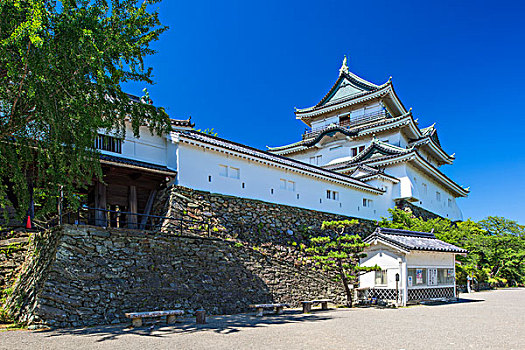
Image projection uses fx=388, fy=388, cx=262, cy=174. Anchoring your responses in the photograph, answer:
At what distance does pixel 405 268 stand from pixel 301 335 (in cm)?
968

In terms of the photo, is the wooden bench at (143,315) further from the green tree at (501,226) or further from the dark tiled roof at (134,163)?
the green tree at (501,226)

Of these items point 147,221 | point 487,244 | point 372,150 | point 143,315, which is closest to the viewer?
point 143,315

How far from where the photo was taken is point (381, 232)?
746 inches

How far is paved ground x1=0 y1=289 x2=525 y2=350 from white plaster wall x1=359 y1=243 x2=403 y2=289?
4576mm

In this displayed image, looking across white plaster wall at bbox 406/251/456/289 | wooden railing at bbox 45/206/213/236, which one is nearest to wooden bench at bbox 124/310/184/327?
wooden railing at bbox 45/206/213/236

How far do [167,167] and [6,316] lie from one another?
8000mm

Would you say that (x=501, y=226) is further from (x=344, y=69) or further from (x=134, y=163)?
(x=134, y=163)

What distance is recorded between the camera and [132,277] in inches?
503

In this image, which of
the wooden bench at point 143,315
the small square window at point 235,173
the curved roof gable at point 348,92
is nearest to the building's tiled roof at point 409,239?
the small square window at point 235,173

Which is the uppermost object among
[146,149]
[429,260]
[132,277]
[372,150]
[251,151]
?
[372,150]

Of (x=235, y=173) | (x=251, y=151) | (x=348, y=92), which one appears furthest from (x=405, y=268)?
(x=348, y=92)

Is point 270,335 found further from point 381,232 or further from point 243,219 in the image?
point 381,232

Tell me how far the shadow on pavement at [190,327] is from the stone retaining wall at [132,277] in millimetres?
813

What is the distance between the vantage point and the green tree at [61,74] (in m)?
8.83
